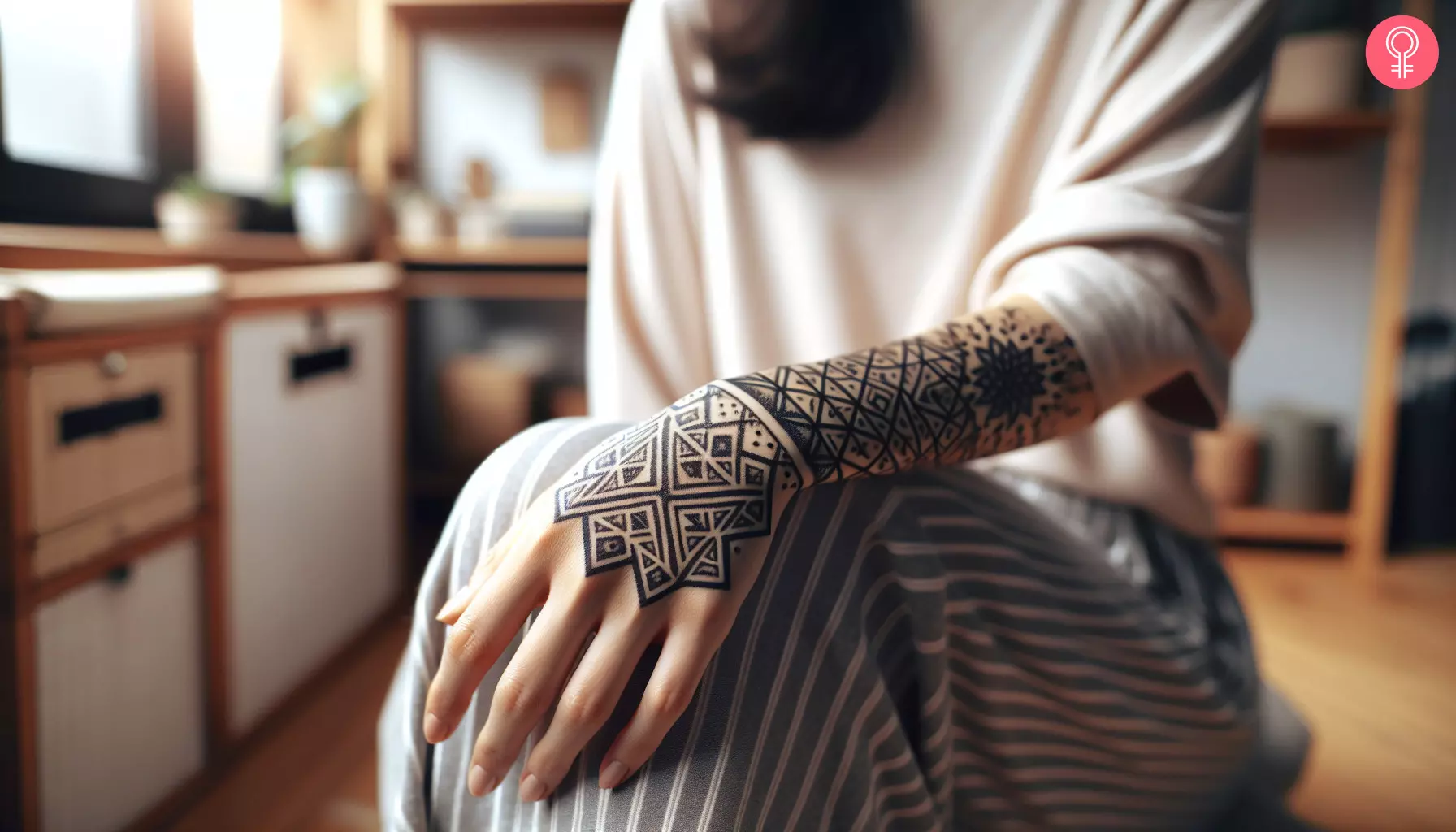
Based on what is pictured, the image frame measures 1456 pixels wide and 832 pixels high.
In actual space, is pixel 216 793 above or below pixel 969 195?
below

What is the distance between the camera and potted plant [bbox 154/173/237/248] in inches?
61.7

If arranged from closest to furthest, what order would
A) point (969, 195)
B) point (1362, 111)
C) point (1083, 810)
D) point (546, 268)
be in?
point (1083, 810) < point (969, 195) < point (1362, 111) < point (546, 268)

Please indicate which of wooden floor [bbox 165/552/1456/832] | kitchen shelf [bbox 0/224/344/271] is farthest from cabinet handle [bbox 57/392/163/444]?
wooden floor [bbox 165/552/1456/832]

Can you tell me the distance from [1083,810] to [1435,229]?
2.39 metres

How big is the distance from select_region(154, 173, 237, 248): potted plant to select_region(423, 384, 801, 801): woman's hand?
4.75 feet

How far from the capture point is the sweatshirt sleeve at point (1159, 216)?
0.52 m

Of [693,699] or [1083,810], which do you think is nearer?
[693,699]

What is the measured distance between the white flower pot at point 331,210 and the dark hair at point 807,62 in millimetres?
1434

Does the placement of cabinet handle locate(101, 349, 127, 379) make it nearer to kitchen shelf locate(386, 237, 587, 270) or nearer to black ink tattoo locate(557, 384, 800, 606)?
black ink tattoo locate(557, 384, 800, 606)

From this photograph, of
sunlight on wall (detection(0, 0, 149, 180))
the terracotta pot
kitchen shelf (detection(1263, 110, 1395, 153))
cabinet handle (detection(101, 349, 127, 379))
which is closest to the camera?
cabinet handle (detection(101, 349, 127, 379))

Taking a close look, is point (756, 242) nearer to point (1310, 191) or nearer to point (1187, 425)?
point (1187, 425)

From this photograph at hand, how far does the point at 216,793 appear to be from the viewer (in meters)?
1.09

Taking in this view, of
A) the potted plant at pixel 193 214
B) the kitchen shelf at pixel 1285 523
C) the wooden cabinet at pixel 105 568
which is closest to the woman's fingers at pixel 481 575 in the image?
the wooden cabinet at pixel 105 568

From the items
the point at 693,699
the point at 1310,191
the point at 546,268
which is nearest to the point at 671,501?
the point at 693,699
